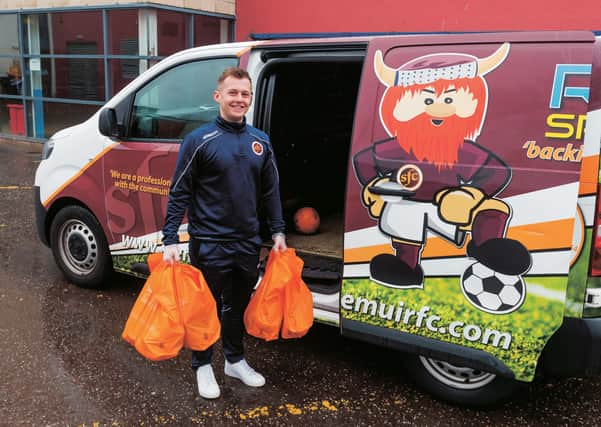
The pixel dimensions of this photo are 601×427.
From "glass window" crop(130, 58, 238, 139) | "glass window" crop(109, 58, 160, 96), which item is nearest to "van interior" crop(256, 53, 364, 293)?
"glass window" crop(130, 58, 238, 139)

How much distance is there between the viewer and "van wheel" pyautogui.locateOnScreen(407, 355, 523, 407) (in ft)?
9.75

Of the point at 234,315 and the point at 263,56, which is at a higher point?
the point at 263,56

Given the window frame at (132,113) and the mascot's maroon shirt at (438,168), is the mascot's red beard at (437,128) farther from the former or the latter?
the window frame at (132,113)

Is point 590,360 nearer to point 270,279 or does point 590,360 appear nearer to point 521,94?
point 521,94

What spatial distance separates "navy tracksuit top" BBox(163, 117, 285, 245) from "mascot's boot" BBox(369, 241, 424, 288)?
672 mm

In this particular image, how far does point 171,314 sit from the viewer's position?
280 cm

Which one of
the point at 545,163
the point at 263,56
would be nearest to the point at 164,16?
the point at 263,56

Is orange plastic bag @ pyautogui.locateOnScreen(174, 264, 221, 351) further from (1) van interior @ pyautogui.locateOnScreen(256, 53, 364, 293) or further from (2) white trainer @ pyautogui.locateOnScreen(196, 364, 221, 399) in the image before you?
(1) van interior @ pyautogui.locateOnScreen(256, 53, 364, 293)

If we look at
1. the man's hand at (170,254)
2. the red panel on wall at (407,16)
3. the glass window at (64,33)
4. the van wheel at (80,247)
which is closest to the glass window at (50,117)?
the glass window at (64,33)

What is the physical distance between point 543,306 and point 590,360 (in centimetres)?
33

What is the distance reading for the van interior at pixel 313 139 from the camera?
12.2 ft

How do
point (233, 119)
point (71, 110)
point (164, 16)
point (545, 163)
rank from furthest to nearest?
point (71, 110)
point (164, 16)
point (233, 119)
point (545, 163)

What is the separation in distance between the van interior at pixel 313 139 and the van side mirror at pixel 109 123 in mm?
1079

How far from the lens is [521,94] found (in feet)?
8.60
